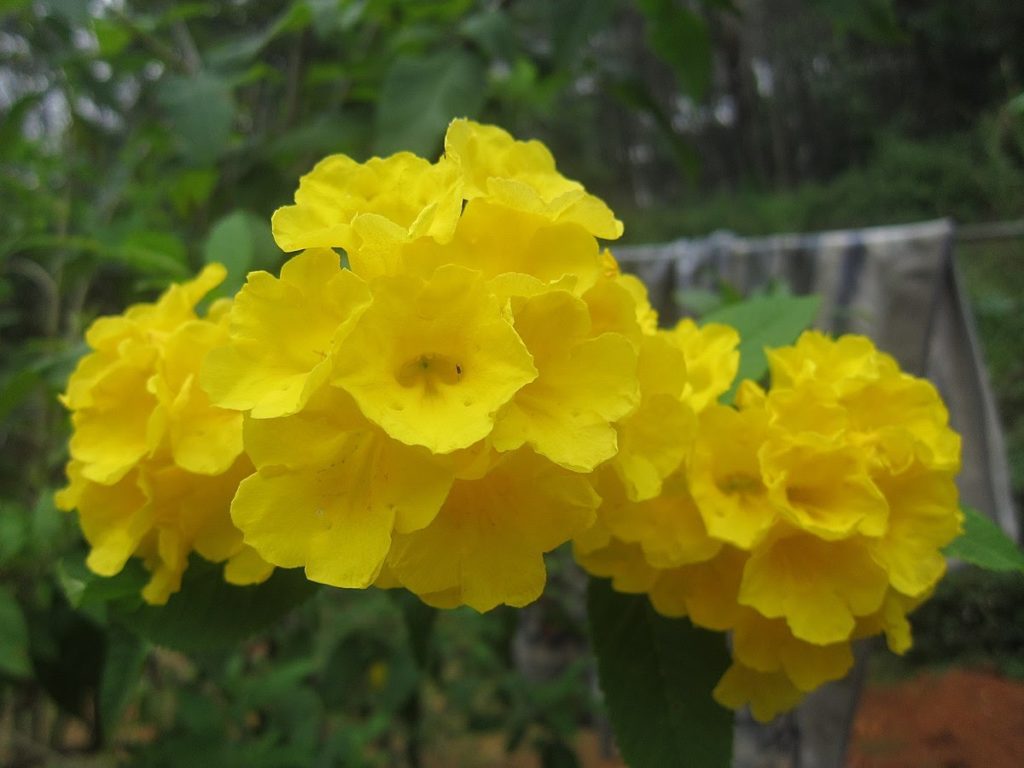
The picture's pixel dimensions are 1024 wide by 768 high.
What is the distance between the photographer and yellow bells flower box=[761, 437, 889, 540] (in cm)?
38

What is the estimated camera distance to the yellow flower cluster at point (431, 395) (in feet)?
0.93

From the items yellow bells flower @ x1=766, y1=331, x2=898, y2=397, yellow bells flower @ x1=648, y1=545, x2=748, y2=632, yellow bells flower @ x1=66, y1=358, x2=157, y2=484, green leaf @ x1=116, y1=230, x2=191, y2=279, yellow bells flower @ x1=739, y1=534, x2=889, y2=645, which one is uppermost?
yellow bells flower @ x1=66, y1=358, x2=157, y2=484

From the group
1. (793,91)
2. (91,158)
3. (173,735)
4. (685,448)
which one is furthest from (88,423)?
(793,91)

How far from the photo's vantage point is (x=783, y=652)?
40 cm

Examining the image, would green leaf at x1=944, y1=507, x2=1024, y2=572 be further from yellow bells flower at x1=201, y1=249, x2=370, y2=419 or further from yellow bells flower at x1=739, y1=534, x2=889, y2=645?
yellow bells flower at x1=201, y1=249, x2=370, y2=419

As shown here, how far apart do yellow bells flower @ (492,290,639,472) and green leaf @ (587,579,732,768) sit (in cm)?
20

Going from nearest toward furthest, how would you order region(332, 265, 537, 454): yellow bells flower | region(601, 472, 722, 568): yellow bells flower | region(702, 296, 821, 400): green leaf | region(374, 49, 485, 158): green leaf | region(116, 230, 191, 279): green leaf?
region(332, 265, 537, 454): yellow bells flower < region(601, 472, 722, 568): yellow bells flower < region(702, 296, 821, 400): green leaf < region(116, 230, 191, 279): green leaf < region(374, 49, 485, 158): green leaf

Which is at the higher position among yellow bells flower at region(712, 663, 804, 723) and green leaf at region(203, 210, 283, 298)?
green leaf at region(203, 210, 283, 298)

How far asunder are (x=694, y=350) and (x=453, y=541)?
23 centimetres

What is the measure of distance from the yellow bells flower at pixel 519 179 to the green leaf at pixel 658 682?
239 millimetres

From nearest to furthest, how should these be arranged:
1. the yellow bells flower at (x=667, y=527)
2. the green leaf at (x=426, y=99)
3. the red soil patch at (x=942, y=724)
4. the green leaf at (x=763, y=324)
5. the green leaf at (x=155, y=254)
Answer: the yellow bells flower at (x=667, y=527) → the green leaf at (x=763, y=324) → the green leaf at (x=155, y=254) → the green leaf at (x=426, y=99) → the red soil patch at (x=942, y=724)

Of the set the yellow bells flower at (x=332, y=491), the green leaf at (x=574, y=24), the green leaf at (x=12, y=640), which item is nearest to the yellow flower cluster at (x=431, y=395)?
the yellow bells flower at (x=332, y=491)

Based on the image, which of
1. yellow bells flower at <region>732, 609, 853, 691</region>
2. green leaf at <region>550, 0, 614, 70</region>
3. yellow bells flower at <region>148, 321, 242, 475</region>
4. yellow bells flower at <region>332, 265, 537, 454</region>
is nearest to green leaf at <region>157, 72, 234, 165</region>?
green leaf at <region>550, 0, 614, 70</region>

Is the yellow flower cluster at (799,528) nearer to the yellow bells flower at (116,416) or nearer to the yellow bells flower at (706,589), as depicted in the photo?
the yellow bells flower at (706,589)
